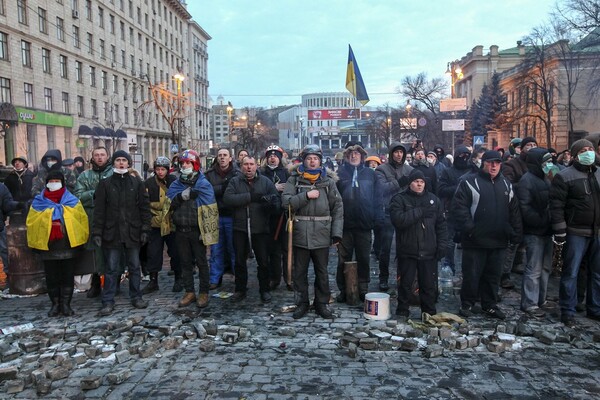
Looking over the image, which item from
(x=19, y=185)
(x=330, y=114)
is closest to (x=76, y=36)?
(x=330, y=114)

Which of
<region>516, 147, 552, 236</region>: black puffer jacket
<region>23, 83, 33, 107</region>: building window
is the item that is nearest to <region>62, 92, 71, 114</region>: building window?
<region>23, 83, 33, 107</region>: building window

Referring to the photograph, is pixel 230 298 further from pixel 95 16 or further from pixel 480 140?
pixel 95 16

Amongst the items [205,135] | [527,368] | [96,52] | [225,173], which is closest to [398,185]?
[225,173]

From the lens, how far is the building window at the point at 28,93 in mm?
34156

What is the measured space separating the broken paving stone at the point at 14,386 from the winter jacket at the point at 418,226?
4.41 m

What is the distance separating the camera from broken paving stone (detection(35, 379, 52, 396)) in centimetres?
441

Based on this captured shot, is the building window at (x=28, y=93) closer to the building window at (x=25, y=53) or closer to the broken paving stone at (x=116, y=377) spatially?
the building window at (x=25, y=53)

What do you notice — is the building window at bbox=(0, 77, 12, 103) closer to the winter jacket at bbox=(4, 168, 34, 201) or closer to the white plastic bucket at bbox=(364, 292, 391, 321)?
the winter jacket at bbox=(4, 168, 34, 201)

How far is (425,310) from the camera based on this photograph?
6449mm

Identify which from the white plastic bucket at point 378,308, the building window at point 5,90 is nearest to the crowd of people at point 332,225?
the white plastic bucket at point 378,308

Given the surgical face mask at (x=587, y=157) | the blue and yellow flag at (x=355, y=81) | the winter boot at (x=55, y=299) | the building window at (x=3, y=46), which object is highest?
the building window at (x=3, y=46)

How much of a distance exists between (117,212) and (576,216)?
6028 mm

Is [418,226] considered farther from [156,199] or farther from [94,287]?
[94,287]

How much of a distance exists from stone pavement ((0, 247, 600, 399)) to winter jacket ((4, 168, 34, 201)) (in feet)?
14.4
